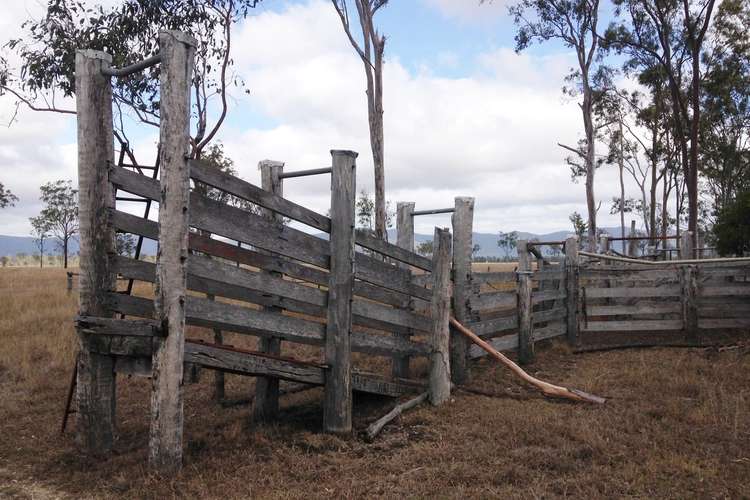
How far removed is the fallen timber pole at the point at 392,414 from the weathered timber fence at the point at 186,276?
10.8 inches

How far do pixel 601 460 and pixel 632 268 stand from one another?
7024mm

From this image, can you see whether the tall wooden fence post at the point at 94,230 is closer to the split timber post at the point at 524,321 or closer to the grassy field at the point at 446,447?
the grassy field at the point at 446,447

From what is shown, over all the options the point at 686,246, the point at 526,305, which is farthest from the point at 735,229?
the point at 526,305

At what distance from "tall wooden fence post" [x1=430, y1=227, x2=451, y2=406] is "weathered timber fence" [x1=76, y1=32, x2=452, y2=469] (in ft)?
2.04

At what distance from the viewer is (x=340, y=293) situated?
605 cm

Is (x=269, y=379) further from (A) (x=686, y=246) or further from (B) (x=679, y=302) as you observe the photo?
(A) (x=686, y=246)

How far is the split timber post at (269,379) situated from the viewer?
6672 millimetres

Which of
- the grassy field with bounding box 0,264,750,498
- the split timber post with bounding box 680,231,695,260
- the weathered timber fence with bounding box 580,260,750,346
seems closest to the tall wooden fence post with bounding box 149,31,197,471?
the grassy field with bounding box 0,264,750,498

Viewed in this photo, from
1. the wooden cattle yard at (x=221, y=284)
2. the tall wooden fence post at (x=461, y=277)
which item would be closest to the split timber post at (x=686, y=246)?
the wooden cattle yard at (x=221, y=284)

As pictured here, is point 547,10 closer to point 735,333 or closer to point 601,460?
point 735,333

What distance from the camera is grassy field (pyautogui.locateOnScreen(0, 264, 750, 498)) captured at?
464 centimetres

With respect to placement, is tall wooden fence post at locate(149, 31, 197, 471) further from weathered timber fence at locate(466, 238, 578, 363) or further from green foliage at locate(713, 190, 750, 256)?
green foliage at locate(713, 190, 750, 256)

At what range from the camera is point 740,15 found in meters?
30.2

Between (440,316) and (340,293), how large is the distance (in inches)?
66.0
